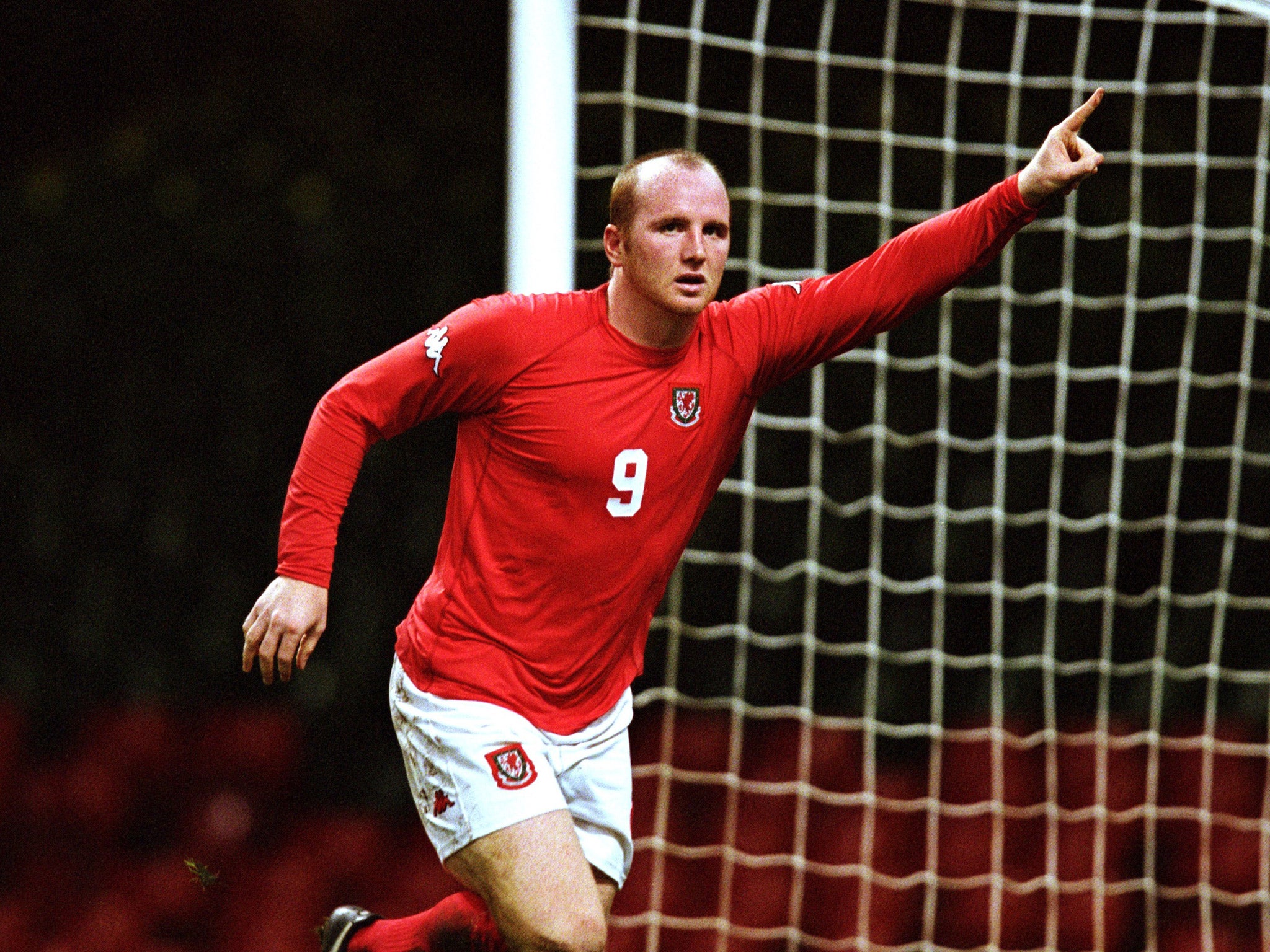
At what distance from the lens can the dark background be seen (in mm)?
5852

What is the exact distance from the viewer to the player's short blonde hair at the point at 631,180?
2232 millimetres

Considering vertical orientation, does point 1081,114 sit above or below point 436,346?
above

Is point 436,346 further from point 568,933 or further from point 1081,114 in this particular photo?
point 1081,114

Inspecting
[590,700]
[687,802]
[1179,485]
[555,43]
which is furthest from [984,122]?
[590,700]

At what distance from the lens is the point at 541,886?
7.00 ft

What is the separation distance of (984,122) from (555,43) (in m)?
3.08

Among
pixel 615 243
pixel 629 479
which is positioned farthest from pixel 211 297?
pixel 629 479

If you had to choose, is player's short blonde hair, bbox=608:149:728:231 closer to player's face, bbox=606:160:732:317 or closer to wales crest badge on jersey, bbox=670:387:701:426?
player's face, bbox=606:160:732:317

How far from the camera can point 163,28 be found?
20.9 ft

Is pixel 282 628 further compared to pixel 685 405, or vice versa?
pixel 685 405

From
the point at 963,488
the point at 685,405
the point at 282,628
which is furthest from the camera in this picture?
the point at 963,488

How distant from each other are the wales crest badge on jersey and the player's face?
12cm

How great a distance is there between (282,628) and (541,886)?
50cm

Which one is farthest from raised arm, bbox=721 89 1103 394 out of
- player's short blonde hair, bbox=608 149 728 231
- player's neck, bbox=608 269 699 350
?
player's short blonde hair, bbox=608 149 728 231
